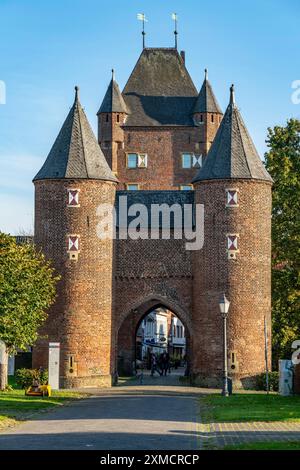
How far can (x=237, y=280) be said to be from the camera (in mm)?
48094

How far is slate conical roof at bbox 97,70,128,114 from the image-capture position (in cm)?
6888

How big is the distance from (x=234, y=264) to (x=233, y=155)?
5.46m

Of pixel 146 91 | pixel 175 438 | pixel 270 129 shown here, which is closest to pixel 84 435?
pixel 175 438

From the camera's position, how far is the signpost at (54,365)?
4491cm

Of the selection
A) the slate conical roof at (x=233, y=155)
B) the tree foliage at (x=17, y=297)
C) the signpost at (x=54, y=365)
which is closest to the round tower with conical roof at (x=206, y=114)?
the slate conical roof at (x=233, y=155)

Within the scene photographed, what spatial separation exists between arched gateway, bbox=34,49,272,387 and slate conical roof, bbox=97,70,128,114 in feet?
59.3

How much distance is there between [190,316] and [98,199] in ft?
24.8

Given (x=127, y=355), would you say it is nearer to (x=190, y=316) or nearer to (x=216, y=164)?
(x=190, y=316)

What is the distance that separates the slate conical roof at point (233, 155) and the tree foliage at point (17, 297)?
35.4 ft

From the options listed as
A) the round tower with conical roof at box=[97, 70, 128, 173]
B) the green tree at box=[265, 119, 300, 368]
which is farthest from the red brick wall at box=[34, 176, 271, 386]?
the round tower with conical roof at box=[97, 70, 128, 173]

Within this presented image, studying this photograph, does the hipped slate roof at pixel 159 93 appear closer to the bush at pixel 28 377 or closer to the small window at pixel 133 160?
the small window at pixel 133 160

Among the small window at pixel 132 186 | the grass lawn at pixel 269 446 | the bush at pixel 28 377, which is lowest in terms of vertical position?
the grass lawn at pixel 269 446

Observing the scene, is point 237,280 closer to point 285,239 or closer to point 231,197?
point 231,197

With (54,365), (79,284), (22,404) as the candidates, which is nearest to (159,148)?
(79,284)
